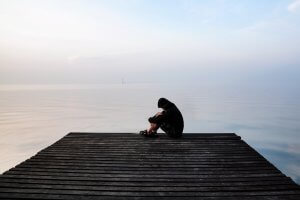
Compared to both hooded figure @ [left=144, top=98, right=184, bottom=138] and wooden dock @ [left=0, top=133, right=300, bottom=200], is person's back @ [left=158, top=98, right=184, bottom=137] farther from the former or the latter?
wooden dock @ [left=0, top=133, right=300, bottom=200]

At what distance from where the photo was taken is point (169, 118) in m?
8.49

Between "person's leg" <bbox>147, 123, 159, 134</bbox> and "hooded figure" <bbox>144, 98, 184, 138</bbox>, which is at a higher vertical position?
"hooded figure" <bbox>144, 98, 184, 138</bbox>

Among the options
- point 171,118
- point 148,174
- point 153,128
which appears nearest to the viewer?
point 148,174

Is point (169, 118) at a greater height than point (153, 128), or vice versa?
point (169, 118)

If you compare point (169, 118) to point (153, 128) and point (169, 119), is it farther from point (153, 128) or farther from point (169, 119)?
point (153, 128)

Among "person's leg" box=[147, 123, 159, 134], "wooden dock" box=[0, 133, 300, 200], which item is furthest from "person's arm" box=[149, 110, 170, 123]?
"wooden dock" box=[0, 133, 300, 200]

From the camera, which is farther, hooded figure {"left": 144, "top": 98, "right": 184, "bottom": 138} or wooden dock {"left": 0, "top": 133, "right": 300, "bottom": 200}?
hooded figure {"left": 144, "top": 98, "right": 184, "bottom": 138}

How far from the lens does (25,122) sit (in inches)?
1075

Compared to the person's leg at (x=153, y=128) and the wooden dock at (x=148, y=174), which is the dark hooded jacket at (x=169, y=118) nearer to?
the person's leg at (x=153, y=128)

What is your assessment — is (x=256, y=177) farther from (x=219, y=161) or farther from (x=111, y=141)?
(x=111, y=141)

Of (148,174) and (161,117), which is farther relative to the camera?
(161,117)

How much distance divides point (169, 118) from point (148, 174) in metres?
3.27

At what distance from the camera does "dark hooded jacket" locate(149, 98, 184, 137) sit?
8445 millimetres

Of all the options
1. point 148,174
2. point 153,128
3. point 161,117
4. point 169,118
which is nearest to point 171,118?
point 169,118
